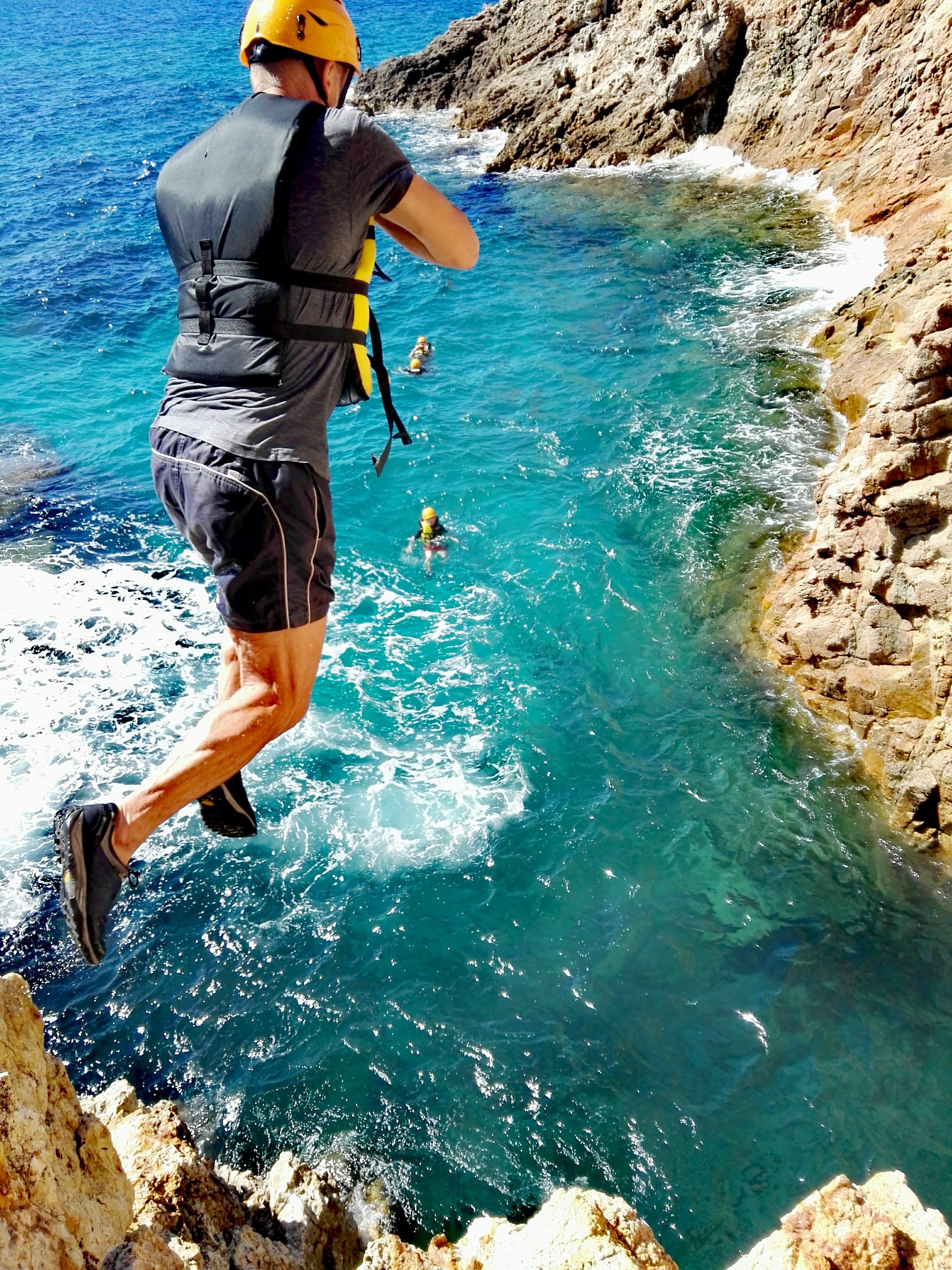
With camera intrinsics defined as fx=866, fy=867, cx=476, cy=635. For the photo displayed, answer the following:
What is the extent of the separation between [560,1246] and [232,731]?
248 centimetres

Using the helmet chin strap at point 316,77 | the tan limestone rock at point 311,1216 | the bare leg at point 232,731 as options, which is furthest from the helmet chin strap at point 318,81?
the tan limestone rock at point 311,1216

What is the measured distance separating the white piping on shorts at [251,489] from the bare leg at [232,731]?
0.21 m

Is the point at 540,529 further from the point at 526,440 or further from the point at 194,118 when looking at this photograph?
the point at 194,118

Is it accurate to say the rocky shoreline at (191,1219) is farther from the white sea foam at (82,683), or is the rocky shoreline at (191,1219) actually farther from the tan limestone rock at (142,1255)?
the white sea foam at (82,683)

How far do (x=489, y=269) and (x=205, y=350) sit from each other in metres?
23.9

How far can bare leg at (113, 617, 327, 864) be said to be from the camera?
3.53 m

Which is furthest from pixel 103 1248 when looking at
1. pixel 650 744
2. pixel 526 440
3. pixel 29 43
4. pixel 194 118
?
pixel 29 43

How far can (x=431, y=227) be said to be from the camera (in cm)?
319

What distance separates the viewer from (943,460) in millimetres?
8828

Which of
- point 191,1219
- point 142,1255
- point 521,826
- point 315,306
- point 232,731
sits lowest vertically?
point 521,826

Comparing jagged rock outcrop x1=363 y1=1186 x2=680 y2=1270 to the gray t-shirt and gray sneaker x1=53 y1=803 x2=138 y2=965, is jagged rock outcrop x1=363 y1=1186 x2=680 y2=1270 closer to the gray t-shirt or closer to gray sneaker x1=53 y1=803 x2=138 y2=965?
gray sneaker x1=53 y1=803 x2=138 y2=965

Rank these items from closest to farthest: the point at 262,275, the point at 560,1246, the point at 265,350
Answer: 1. the point at 262,275
2. the point at 265,350
3. the point at 560,1246

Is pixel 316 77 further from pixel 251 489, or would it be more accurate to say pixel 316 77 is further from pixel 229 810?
pixel 229 810

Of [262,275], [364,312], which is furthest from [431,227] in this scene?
[262,275]
